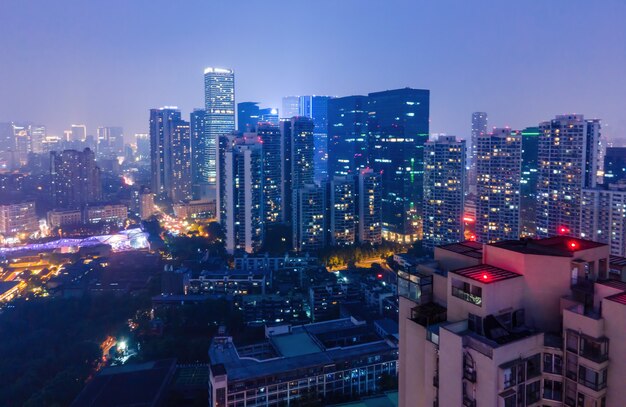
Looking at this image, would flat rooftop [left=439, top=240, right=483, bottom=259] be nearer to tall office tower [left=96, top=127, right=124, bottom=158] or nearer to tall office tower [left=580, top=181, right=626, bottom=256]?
tall office tower [left=580, top=181, right=626, bottom=256]

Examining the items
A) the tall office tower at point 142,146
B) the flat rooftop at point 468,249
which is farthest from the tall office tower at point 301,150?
the tall office tower at point 142,146

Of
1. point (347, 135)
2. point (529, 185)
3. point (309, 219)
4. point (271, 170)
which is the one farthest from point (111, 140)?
point (529, 185)

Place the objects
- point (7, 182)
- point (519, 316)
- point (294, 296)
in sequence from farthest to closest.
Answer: point (7, 182) < point (294, 296) < point (519, 316)

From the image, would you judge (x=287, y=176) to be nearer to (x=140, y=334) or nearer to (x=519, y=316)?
(x=140, y=334)

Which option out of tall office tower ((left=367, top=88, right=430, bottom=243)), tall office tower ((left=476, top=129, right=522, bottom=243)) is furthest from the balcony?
tall office tower ((left=367, top=88, right=430, bottom=243))

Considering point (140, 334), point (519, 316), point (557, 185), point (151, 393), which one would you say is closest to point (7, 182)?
point (140, 334)

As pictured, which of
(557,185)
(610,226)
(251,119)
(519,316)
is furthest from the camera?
(251,119)
